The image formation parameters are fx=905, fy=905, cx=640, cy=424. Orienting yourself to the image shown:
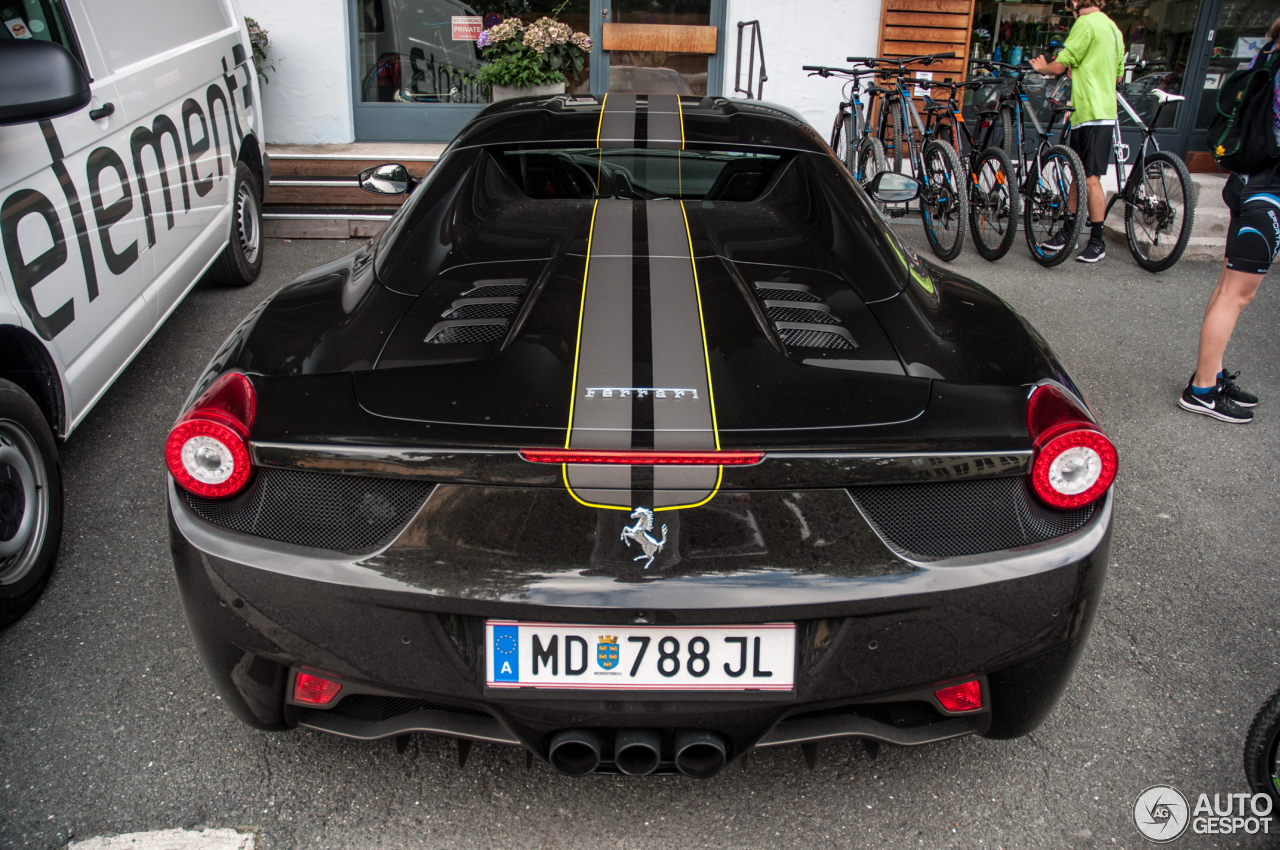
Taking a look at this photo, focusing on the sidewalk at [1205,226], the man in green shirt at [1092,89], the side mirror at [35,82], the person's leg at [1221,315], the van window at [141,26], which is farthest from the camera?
the sidewalk at [1205,226]

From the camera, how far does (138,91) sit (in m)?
3.41

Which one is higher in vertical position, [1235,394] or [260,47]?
[260,47]

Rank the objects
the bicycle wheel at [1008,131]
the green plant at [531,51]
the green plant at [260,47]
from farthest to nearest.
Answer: the green plant at [531,51]
the green plant at [260,47]
the bicycle wheel at [1008,131]

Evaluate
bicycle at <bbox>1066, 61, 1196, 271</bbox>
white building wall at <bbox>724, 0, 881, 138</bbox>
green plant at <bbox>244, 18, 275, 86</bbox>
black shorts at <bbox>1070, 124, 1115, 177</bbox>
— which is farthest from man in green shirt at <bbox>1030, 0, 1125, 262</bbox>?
green plant at <bbox>244, 18, 275, 86</bbox>

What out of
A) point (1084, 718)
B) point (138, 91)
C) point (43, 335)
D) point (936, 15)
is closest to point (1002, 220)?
point (936, 15)

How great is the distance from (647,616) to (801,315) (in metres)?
0.82

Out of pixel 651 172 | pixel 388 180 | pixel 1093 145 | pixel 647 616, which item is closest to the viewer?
pixel 647 616

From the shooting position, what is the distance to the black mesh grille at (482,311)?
6.37 feet

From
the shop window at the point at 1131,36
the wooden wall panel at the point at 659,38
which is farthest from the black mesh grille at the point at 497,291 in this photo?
the shop window at the point at 1131,36

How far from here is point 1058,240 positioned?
6.18 meters

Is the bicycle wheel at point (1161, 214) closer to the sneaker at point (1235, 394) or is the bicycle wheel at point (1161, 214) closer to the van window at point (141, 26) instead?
the sneaker at point (1235, 394)

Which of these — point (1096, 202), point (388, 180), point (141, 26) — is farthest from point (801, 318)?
point (1096, 202)

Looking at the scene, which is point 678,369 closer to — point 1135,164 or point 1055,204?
point 1055,204

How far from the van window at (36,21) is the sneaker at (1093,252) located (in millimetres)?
5959
